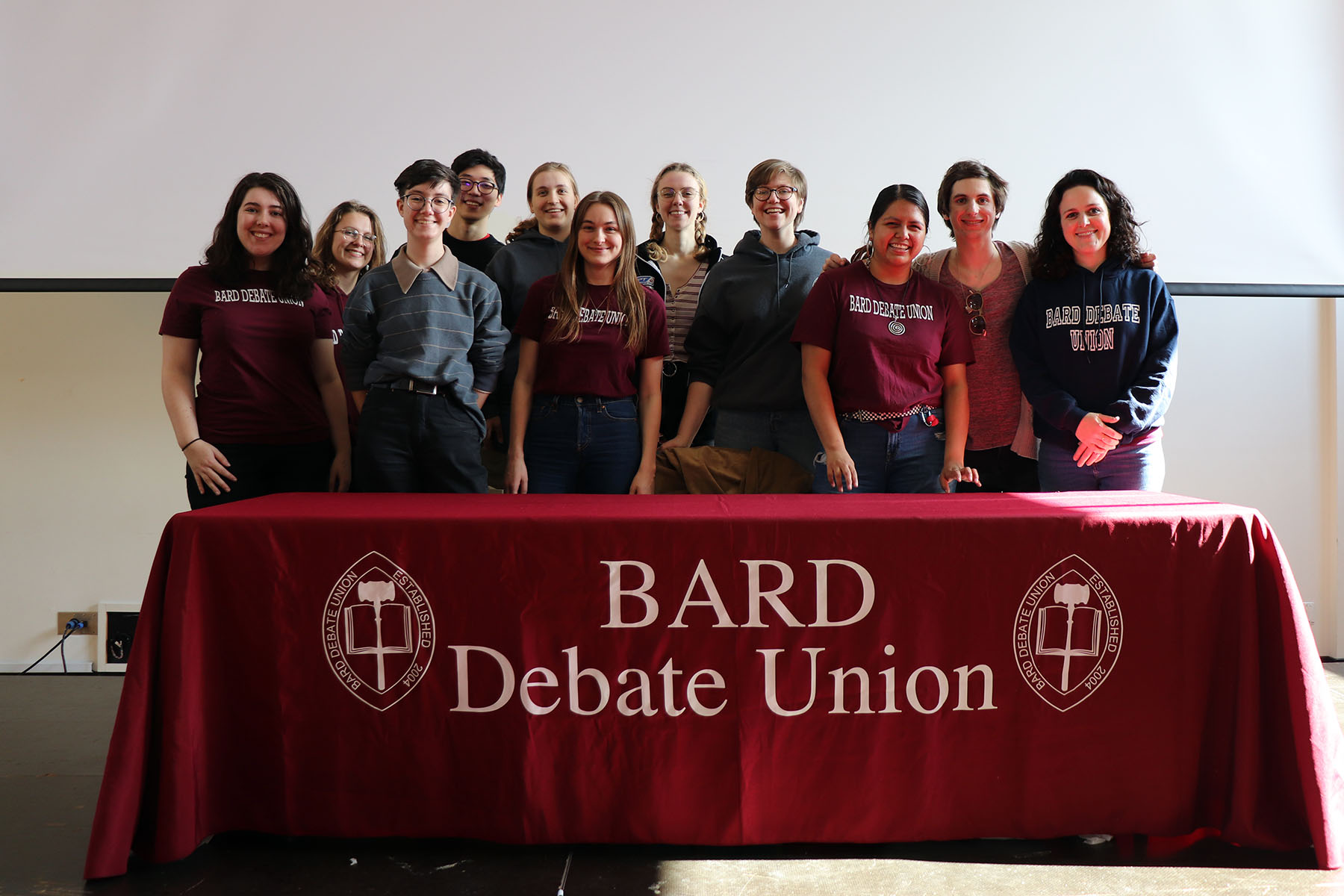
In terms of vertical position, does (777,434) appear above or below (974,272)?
below

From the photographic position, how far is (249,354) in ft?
7.01

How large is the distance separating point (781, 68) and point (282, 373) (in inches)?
75.7

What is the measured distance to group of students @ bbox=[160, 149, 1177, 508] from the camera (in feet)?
6.86

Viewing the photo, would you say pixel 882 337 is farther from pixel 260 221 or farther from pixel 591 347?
pixel 260 221

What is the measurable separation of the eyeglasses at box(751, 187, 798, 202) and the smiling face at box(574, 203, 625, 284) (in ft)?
1.35

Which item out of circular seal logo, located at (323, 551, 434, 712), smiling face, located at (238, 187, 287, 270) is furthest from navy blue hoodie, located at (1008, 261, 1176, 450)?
smiling face, located at (238, 187, 287, 270)

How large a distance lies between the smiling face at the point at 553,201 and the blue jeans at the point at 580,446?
24.5 inches

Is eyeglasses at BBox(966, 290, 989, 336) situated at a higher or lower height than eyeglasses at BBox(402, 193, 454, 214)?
lower

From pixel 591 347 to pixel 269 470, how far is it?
85 centimetres

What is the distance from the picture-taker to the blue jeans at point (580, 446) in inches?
86.0

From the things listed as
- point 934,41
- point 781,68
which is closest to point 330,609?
point 781,68

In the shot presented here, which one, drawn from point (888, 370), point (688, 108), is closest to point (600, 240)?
point (888, 370)

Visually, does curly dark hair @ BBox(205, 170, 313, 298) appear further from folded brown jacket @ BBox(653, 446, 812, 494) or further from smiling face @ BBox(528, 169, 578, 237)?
folded brown jacket @ BBox(653, 446, 812, 494)

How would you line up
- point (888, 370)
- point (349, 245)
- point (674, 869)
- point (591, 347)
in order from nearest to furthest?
1. point (674, 869)
2. point (888, 370)
3. point (591, 347)
4. point (349, 245)
